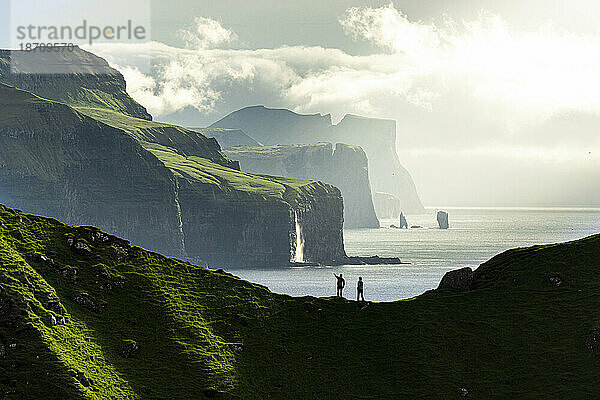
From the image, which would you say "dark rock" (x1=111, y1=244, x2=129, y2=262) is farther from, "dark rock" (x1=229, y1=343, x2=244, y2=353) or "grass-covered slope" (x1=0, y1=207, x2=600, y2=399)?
"dark rock" (x1=229, y1=343, x2=244, y2=353)

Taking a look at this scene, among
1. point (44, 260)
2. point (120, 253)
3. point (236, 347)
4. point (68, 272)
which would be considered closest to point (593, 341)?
point (236, 347)

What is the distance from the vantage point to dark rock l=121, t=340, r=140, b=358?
7444 centimetres

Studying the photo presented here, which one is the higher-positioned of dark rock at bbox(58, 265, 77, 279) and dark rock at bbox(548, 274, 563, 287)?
dark rock at bbox(58, 265, 77, 279)

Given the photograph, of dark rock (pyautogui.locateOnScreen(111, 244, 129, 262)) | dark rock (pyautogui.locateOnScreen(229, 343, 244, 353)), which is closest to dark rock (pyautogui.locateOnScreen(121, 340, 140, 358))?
dark rock (pyautogui.locateOnScreen(229, 343, 244, 353))

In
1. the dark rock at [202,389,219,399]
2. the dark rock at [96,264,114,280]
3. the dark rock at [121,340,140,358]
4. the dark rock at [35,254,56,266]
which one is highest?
the dark rock at [35,254,56,266]

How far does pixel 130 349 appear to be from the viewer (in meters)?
74.9

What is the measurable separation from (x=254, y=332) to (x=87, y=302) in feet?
61.1

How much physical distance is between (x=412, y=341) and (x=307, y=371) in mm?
13096

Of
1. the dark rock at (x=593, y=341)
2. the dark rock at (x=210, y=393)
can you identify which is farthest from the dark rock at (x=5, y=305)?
the dark rock at (x=593, y=341)

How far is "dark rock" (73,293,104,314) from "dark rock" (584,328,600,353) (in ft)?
172

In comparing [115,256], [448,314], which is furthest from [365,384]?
[115,256]

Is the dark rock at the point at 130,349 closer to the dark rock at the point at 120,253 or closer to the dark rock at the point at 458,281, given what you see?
the dark rock at the point at 120,253

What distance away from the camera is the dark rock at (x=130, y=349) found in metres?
74.4

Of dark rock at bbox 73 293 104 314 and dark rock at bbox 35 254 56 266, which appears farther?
dark rock at bbox 35 254 56 266
